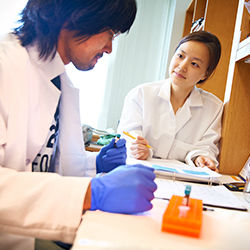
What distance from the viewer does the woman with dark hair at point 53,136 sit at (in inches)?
19.0

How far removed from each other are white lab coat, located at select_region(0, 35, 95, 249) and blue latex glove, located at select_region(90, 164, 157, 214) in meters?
0.05

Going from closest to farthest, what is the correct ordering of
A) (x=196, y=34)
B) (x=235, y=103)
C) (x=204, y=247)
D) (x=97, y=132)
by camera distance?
1. (x=204, y=247)
2. (x=235, y=103)
3. (x=196, y=34)
4. (x=97, y=132)

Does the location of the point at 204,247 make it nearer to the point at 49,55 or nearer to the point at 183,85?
the point at 49,55

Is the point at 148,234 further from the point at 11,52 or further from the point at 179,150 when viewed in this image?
the point at 179,150

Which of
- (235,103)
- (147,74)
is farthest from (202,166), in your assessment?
(147,74)

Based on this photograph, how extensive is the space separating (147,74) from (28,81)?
242 cm

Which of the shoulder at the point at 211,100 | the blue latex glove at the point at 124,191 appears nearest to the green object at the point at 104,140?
the shoulder at the point at 211,100

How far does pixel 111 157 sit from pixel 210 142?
0.56 metres

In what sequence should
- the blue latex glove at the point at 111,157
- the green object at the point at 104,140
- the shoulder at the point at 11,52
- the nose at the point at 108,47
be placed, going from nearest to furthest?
the shoulder at the point at 11,52 → the nose at the point at 108,47 → the blue latex glove at the point at 111,157 → the green object at the point at 104,140

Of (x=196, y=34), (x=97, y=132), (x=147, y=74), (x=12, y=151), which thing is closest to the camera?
(x=12, y=151)

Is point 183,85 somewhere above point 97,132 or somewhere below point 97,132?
above

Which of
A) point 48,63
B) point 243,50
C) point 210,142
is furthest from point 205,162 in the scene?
point 48,63

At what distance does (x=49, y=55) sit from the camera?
0.77 metres

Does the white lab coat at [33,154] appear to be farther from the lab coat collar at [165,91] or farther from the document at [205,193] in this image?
the lab coat collar at [165,91]
